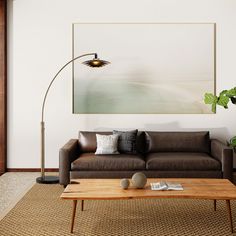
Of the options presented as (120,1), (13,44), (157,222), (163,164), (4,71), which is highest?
(120,1)

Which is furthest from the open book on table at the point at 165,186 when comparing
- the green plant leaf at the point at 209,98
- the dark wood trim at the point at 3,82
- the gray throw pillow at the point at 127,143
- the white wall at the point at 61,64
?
the dark wood trim at the point at 3,82

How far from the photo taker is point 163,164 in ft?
18.3

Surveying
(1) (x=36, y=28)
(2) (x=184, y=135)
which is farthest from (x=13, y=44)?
(2) (x=184, y=135)

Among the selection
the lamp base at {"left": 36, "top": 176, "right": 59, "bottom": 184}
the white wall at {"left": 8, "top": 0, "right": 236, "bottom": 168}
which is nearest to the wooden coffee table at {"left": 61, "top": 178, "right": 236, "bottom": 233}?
the lamp base at {"left": 36, "top": 176, "right": 59, "bottom": 184}

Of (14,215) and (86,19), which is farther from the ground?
(86,19)

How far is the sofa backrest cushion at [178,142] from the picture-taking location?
625 cm

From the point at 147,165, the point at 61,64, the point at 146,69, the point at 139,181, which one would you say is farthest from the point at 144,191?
the point at 61,64

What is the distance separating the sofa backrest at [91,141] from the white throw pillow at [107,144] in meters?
0.22

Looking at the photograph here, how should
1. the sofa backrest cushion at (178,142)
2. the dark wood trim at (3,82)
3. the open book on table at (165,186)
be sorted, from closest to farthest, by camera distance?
the open book on table at (165,186) < the sofa backrest cushion at (178,142) < the dark wood trim at (3,82)

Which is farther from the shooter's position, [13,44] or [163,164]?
[13,44]

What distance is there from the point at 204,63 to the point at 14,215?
12.3ft

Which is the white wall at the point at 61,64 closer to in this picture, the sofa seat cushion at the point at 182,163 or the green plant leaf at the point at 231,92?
the green plant leaf at the point at 231,92

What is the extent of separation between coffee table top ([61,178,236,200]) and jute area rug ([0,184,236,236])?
1.05ft

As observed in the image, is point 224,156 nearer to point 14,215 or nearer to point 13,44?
point 14,215
